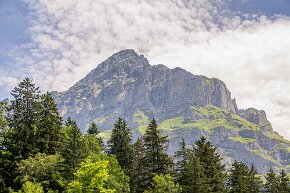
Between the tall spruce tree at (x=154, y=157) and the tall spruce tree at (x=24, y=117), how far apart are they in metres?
17.3

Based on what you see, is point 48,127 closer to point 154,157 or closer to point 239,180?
point 154,157

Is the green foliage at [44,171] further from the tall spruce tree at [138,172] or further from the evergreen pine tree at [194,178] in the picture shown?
the evergreen pine tree at [194,178]

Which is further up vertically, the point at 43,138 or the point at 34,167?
the point at 43,138

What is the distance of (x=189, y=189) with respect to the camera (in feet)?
195

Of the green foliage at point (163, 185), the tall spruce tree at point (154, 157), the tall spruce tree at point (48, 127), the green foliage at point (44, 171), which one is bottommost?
the green foliage at point (163, 185)

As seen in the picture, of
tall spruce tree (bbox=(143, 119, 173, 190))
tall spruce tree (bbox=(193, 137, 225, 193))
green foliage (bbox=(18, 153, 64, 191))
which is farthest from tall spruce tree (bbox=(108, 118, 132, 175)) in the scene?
green foliage (bbox=(18, 153, 64, 191))

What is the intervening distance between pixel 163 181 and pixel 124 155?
16075 mm

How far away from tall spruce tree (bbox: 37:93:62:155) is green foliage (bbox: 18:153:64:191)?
23.0ft

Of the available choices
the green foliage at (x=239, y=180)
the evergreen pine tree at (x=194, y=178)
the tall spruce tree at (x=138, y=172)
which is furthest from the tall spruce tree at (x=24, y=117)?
the green foliage at (x=239, y=180)

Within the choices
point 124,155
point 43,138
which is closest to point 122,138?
point 124,155

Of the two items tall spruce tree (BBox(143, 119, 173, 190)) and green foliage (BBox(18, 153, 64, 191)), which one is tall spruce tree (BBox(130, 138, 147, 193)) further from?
green foliage (BBox(18, 153, 64, 191))

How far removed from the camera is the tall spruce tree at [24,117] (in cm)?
5938

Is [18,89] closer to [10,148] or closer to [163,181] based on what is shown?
[10,148]

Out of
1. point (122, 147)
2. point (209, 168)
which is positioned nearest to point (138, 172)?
point (122, 147)
